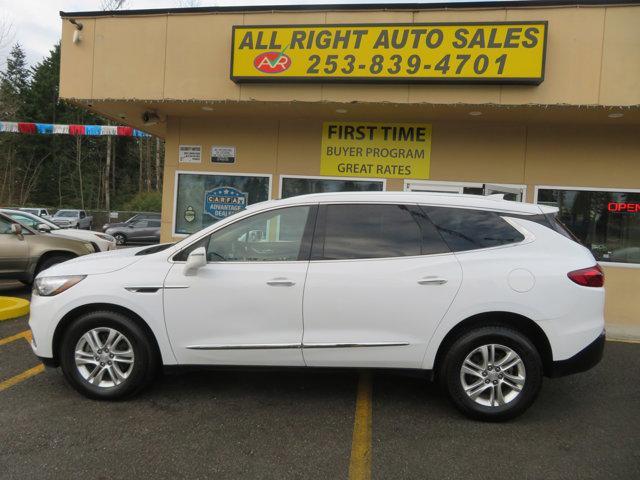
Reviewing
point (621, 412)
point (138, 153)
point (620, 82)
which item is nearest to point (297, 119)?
point (620, 82)

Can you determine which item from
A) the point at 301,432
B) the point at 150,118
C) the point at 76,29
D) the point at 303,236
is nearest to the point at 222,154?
the point at 150,118

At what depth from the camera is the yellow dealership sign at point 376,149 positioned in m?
8.37

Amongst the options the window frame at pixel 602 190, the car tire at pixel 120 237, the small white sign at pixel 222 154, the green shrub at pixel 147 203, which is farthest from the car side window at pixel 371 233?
the green shrub at pixel 147 203

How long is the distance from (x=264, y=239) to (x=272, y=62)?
4.25m

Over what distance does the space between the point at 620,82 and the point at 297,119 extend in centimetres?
489

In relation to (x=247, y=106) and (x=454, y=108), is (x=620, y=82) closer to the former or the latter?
(x=454, y=108)

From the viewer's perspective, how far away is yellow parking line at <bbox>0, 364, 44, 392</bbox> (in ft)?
14.6

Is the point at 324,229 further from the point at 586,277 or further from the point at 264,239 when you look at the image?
the point at 586,277

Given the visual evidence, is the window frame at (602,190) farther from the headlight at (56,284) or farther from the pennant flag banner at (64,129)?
the pennant flag banner at (64,129)

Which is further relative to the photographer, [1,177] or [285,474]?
[1,177]

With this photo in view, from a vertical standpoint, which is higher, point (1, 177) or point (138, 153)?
point (138, 153)

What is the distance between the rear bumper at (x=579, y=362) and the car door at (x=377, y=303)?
3.22 feet

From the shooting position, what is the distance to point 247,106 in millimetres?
7910

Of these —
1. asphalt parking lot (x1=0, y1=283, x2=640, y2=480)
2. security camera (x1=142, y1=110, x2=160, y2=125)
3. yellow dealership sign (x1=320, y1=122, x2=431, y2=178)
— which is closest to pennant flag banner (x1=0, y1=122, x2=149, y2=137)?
security camera (x1=142, y1=110, x2=160, y2=125)
